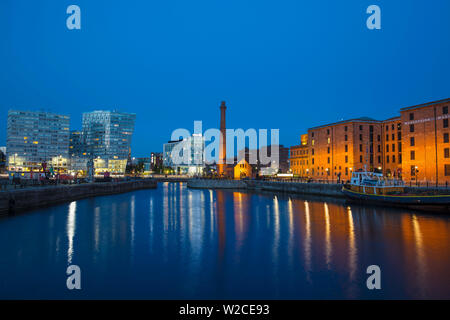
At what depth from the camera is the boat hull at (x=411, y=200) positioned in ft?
115

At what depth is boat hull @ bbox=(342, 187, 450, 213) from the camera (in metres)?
35.1

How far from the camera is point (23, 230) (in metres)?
26.0

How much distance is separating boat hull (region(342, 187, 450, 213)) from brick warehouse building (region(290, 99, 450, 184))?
5.41m

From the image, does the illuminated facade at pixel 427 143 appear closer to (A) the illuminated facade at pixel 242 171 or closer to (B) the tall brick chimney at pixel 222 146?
(A) the illuminated facade at pixel 242 171

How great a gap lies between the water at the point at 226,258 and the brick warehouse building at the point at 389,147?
81.2 feet

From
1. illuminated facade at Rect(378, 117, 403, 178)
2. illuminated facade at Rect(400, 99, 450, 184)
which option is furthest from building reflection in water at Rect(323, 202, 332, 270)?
illuminated facade at Rect(378, 117, 403, 178)

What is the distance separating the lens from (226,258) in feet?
61.6

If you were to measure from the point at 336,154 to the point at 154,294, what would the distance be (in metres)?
71.2

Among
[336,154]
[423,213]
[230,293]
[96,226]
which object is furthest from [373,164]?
[230,293]

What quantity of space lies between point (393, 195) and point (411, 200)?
2.95m

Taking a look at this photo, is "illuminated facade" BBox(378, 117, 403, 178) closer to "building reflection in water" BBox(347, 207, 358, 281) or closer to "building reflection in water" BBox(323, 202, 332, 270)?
"building reflection in water" BBox(323, 202, 332, 270)

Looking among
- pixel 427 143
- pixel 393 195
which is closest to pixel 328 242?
pixel 393 195

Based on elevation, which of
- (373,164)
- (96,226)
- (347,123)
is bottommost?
(96,226)
